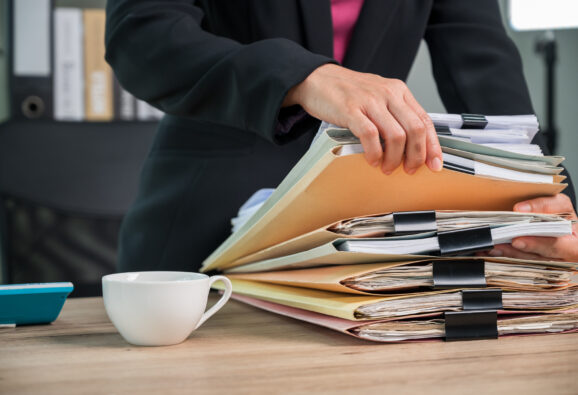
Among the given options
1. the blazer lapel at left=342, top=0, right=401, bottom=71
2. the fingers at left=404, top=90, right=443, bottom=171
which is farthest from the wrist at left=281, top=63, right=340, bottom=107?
the blazer lapel at left=342, top=0, right=401, bottom=71

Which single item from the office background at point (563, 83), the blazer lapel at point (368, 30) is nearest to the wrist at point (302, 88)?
the blazer lapel at point (368, 30)

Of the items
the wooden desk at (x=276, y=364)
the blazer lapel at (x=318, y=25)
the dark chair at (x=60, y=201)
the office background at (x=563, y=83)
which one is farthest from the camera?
the office background at (x=563, y=83)

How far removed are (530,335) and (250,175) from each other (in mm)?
503

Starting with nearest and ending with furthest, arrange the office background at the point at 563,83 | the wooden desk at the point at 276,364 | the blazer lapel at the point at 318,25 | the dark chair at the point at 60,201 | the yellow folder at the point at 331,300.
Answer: the wooden desk at the point at 276,364
the yellow folder at the point at 331,300
the blazer lapel at the point at 318,25
the dark chair at the point at 60,201
the office background at the point at 563,83

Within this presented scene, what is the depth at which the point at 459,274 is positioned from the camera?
0.52m

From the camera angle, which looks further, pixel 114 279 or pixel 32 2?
pixel 32 2

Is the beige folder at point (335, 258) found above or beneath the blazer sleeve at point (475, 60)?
beneath

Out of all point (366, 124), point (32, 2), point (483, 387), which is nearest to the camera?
point (483, 387)

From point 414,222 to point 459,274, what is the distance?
0.06 m

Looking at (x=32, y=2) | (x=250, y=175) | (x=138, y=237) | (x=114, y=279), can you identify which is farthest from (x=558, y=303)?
(x=32, y=2)

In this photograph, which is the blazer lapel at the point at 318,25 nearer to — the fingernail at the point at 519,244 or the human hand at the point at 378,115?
the human hand at the point at 378,115

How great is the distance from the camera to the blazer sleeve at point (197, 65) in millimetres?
588

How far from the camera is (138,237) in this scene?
3.20 feet

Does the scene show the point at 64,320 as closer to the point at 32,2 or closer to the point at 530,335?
the point at 530,335
